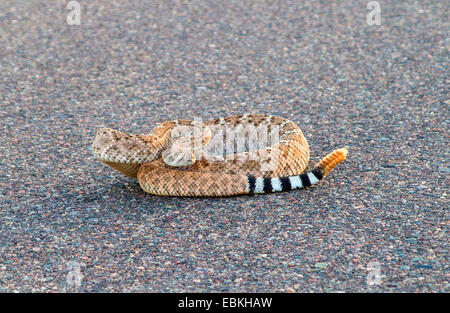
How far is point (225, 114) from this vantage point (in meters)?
7.30

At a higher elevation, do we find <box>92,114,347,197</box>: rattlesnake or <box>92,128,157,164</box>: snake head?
<box>92,128,157,164</box>: snake head

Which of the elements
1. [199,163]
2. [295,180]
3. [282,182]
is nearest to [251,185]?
[282,182]

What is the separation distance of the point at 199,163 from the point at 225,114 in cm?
171

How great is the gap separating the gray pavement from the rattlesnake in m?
0.10

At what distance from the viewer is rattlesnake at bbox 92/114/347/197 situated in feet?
17.8

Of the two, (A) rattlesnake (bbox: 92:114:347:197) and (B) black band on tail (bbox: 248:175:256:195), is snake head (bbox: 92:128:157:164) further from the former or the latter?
(B) black band on tail (bbox: 248:175:256:195)

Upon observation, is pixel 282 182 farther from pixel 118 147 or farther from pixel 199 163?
pixel 118 147

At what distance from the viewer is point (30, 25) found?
1007 cm

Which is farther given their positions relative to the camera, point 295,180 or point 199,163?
point 199,163

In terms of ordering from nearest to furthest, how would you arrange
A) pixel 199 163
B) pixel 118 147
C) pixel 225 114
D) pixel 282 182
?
pixel 118 147 → pixel 282 182 → pixel 199 163 → pixel 225 114

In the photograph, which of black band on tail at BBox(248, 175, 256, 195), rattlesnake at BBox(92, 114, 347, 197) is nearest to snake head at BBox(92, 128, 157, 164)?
rattlesnake at BBox(92, 114, 347, 197)

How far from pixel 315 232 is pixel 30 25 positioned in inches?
259

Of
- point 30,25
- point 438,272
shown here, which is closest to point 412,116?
point 438,272
